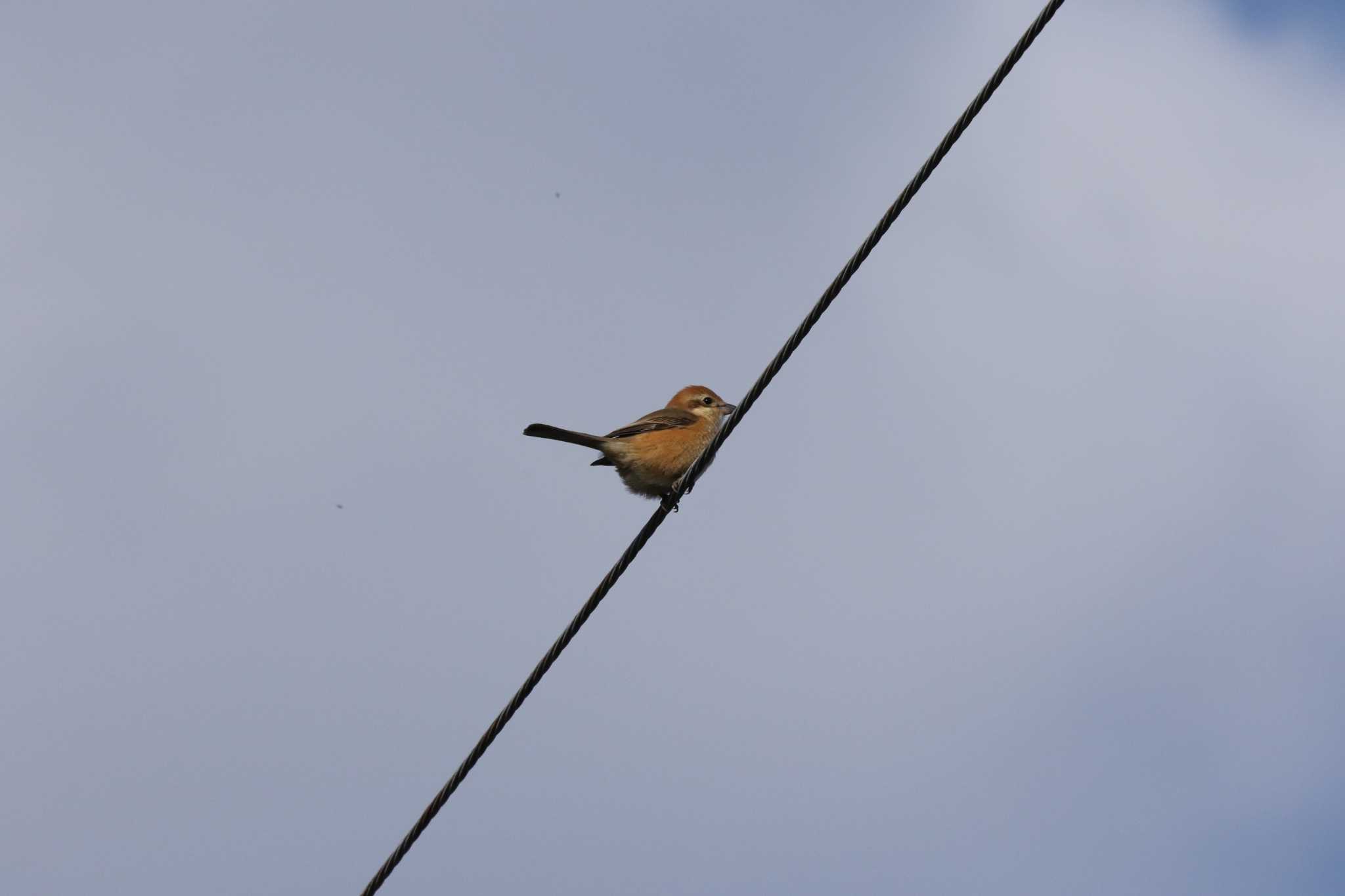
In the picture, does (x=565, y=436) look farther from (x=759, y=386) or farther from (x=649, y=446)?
(x=759, y=386)

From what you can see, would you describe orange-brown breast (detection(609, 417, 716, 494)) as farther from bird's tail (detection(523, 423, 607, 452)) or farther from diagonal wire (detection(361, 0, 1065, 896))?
diagonal wire (detection(361, 0, 1065, 896))

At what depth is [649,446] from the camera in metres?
8.20

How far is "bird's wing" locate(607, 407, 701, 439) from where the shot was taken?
27.3ft

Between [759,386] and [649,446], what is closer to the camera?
[759,386]

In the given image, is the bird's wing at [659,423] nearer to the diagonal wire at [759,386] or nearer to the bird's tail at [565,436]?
the bird's tail at [565,436]

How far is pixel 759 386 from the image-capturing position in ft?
16.5

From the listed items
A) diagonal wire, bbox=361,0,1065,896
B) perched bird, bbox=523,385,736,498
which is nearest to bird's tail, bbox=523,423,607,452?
perched bird, bbox=523,385,736,498

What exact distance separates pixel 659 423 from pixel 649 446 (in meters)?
0.30

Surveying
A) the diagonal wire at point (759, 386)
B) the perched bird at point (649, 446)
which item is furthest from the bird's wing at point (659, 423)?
the diagonal wire at point (759, 386)

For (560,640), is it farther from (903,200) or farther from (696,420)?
(696,420)

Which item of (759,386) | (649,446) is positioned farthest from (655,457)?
(759,386)

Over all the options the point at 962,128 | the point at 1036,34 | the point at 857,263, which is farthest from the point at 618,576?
the point at 1036,34

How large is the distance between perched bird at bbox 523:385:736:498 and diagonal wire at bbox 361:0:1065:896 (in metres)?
2.67

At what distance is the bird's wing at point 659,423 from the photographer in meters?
8.31
